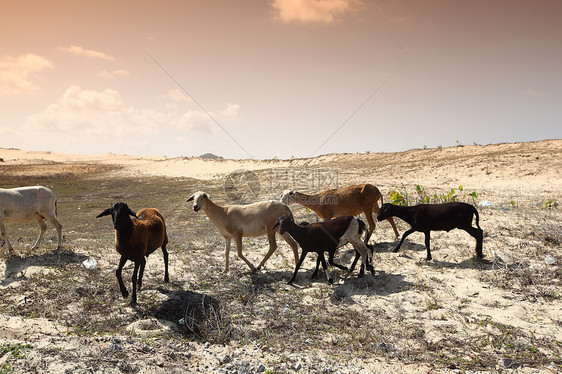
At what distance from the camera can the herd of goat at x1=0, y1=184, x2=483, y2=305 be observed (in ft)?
23.3

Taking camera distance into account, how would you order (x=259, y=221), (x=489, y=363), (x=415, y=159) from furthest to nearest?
1. (x=415, y=159)
2. (x=259, y=221)
3. (x=489, y=363)

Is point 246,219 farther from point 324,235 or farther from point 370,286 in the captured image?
point 370,286

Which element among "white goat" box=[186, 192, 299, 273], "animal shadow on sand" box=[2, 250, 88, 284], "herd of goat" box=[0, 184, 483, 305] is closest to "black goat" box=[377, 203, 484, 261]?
"herd of goat" box=[0, 184, 483, 305]

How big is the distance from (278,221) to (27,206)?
731 centimetres

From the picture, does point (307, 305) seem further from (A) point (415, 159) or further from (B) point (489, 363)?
(A) point (415, 159)

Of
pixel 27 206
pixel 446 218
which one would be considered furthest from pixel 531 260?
pixel 27 206

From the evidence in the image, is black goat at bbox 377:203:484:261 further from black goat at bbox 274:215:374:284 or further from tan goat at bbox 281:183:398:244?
tan goat at bbox 281:183:398:244

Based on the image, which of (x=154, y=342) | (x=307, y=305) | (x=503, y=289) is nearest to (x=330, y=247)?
(x=307, y=305)

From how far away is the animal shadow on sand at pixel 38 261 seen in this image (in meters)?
8.10

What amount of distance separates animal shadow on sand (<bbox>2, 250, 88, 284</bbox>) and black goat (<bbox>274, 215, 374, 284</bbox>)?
552 cm

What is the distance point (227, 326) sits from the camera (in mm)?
6008

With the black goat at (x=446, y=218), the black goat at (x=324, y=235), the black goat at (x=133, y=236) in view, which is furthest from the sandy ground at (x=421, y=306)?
the black goat at (x=133, y=236)

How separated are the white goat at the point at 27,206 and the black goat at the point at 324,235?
664 cm

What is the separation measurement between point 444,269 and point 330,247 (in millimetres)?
2656
